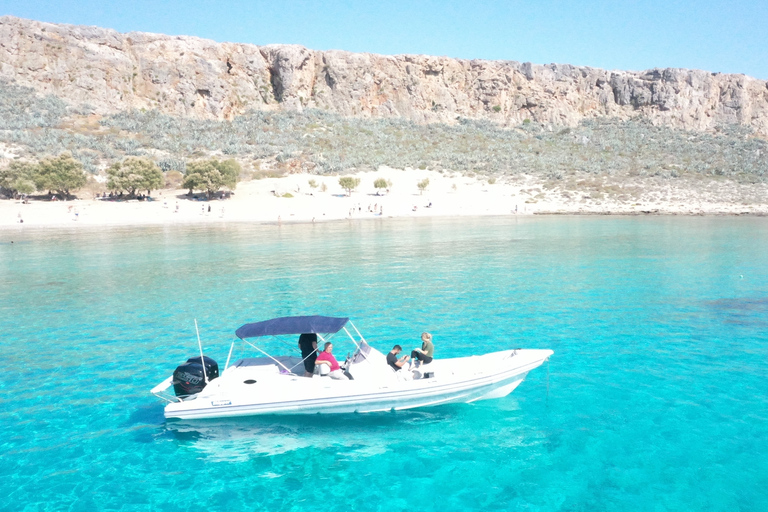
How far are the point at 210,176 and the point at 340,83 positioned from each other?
5612 cm

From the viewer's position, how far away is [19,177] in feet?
182

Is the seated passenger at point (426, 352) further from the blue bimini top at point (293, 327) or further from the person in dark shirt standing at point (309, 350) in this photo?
the person in dark shirt standing at point (309, 350)

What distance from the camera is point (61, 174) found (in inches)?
2175

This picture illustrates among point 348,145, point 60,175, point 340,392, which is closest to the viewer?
point 340,392

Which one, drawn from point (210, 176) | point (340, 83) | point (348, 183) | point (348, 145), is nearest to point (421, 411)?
point (210, 176)

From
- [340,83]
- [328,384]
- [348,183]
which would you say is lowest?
[328,384]

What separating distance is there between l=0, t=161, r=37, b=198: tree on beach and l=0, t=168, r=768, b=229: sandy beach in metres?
1.89

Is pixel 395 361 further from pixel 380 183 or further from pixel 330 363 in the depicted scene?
pixel 380 183

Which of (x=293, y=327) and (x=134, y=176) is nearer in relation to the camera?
(x=293, y=327)

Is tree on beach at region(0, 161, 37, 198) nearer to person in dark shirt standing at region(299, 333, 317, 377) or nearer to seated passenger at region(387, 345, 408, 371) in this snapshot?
person in dark shirt standing at region(299, 333, 317, 377)

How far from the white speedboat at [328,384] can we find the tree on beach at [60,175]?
54754 millimetres

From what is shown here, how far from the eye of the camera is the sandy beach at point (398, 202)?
5328 cm

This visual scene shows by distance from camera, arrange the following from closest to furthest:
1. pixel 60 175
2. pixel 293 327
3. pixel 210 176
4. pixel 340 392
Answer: pixel 340 392 → pixel 293 327 → pixel 60 175 → pixel 210 176

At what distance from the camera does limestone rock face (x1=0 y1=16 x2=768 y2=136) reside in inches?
3501
